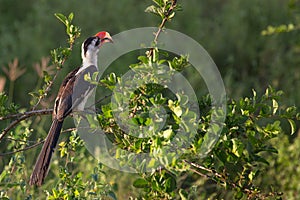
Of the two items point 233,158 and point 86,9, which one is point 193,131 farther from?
point 86,9

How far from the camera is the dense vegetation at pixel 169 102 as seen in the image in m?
2.58

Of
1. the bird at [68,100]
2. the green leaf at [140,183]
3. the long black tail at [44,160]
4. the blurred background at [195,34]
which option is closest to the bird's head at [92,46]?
the bird at [68,100]

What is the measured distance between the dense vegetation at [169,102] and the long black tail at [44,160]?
0.19 ft

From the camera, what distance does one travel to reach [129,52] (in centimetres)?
716

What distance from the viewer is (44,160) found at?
9.83 feet

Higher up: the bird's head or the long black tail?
the bird's head

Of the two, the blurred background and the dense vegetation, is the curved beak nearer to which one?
the dense vegetation

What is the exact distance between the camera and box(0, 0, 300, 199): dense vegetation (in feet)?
8.45

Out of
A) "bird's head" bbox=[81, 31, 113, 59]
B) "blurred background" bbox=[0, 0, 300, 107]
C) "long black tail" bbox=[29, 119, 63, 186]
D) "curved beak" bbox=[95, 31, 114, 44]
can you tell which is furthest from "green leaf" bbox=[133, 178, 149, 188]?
"blurred background" bbox=[0, 0, 300, 107]

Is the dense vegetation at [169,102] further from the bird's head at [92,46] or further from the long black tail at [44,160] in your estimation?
the bird's head at [92,46]

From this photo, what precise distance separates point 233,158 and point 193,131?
0.25 m

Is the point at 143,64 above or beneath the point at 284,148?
beneath

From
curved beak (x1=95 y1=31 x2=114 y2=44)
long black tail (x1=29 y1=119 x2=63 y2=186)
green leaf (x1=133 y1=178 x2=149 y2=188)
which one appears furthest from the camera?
curved beak (x1=95 y1=31 x2=114 y2=44)

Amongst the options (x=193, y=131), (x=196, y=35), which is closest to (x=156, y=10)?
(x=193, y=131)
